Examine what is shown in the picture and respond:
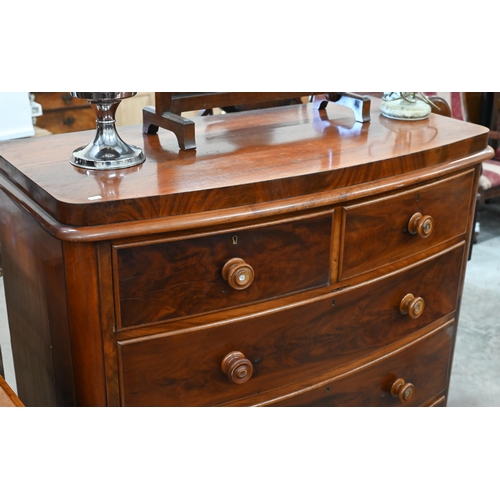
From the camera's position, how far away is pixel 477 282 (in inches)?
125

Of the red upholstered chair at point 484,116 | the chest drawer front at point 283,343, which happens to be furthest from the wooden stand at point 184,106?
the red upholstered chair at point 484,116

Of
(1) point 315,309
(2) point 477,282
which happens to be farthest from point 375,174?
(2) point 477,282

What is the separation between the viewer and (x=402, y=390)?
5.58 ft

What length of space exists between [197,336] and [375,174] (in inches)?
19.1


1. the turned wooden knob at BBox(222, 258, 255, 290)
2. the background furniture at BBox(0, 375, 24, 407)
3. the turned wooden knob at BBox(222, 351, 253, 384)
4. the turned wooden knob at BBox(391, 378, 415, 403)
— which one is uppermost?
the turned wooden knob at BBox(222, 258, 255, 290)

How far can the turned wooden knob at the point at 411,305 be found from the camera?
1.61 meters

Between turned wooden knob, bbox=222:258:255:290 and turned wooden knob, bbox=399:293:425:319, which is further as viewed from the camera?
turned wooden knob, bbox=399:293:425:319

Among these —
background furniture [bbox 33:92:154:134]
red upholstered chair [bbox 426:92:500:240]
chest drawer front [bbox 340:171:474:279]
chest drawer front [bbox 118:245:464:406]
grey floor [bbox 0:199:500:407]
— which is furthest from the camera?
background furniture [bbox 33:92:154:134]

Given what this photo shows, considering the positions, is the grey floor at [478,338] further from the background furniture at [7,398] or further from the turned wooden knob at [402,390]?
the background furniture at [7,398]

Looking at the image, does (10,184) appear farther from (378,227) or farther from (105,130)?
(378,227)

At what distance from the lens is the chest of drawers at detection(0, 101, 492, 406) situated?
118 centimetres

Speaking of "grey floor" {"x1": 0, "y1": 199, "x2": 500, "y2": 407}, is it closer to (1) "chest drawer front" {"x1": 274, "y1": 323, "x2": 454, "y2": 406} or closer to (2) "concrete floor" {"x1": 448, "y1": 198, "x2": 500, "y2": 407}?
(2) "concrete floor" {"x1": 448, "y1": 198, "x2": 500, "y2": 407}

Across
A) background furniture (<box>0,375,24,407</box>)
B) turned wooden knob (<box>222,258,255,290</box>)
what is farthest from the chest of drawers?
background furniture (<box>0,375,24,407</box>)

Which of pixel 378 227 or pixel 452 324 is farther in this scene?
pixel 452 324
